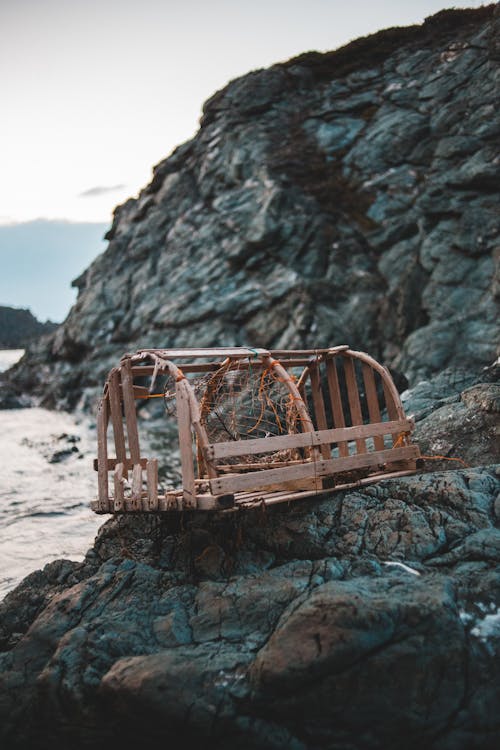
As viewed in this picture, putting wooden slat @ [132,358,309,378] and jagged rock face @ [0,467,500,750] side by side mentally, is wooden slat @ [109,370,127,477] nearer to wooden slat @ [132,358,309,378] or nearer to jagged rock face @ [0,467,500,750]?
wooden slat @ [132,358,309,378]

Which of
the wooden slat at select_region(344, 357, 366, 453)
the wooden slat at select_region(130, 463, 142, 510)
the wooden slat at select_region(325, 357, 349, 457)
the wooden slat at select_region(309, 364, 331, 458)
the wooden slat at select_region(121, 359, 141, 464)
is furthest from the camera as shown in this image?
the wooden slat at select_region(309, 364, 331, 458)

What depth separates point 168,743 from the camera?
19.4 ft

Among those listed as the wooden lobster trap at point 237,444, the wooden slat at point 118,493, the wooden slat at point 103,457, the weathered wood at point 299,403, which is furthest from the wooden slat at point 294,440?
the wooden slat at point 103,457

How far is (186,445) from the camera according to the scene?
7934 millimetres

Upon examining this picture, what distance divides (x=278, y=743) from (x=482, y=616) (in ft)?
7.68

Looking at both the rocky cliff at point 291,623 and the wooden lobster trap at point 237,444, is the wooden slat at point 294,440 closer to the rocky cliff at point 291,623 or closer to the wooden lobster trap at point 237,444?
the wooden lobster trap at point 237,444

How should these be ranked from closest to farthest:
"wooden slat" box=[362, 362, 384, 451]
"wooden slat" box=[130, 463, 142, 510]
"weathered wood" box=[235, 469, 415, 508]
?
1. "weathered wood" box=[235, 469, 415, 508]
2. "wooden slat" box=[130, 463, 142, 510]
3. "wooden slat" box=[362, 362, 384, 451]

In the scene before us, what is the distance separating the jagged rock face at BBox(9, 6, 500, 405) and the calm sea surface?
10922 mm

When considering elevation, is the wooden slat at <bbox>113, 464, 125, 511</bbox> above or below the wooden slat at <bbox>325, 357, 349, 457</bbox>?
below

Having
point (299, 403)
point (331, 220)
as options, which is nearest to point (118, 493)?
point (299, 403)

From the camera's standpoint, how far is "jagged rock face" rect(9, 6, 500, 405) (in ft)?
105

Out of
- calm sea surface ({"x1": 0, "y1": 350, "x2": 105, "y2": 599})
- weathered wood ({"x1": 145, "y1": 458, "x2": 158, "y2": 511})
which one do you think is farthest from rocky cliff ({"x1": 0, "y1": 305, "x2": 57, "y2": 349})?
weathered wood ({"x1": 145, "y1": 458, "x2": 158, "y2": 511})

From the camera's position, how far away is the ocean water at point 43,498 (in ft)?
50.4

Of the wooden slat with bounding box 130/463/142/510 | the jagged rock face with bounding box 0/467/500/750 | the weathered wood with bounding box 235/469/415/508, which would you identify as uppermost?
the wooden slat with bounding box 130/463/142/510
